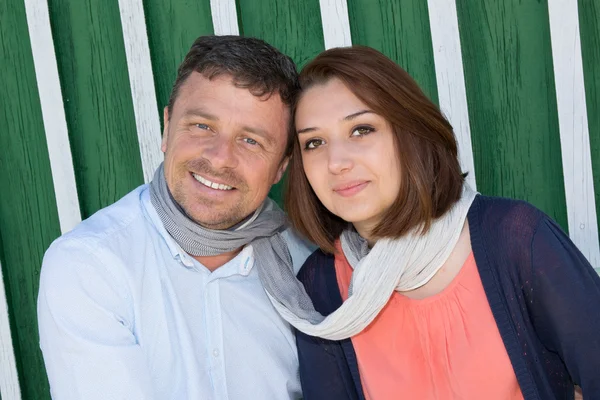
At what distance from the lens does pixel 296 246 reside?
2709mm

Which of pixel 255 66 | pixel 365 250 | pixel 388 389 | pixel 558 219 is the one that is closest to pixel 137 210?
pixel 255 66

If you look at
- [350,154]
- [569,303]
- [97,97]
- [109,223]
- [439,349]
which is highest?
[97,97]

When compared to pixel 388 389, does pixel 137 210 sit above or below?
above

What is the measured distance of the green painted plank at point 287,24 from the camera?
2826 mm

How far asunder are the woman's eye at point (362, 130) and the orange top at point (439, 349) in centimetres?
51

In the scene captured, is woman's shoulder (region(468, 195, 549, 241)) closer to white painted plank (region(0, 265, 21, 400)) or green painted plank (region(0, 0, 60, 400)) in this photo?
green painted plank (region(0, 0, 60, 400))

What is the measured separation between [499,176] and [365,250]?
0.77 metres

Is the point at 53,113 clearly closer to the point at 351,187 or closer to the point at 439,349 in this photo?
the point at 351,187

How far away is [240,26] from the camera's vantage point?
284 centimetres

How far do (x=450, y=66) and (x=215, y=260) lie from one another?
1.19 meters

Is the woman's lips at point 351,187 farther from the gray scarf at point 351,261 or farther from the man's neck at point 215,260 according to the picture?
the man's neck at point 215,260

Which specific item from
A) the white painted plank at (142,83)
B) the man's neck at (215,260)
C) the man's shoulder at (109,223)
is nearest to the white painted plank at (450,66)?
the man's neck at (215,260)

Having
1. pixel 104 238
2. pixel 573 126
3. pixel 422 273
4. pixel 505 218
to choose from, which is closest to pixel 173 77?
pixel 104 238

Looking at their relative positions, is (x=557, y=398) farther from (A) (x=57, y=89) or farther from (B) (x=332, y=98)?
(A) (x=57, y=89)
